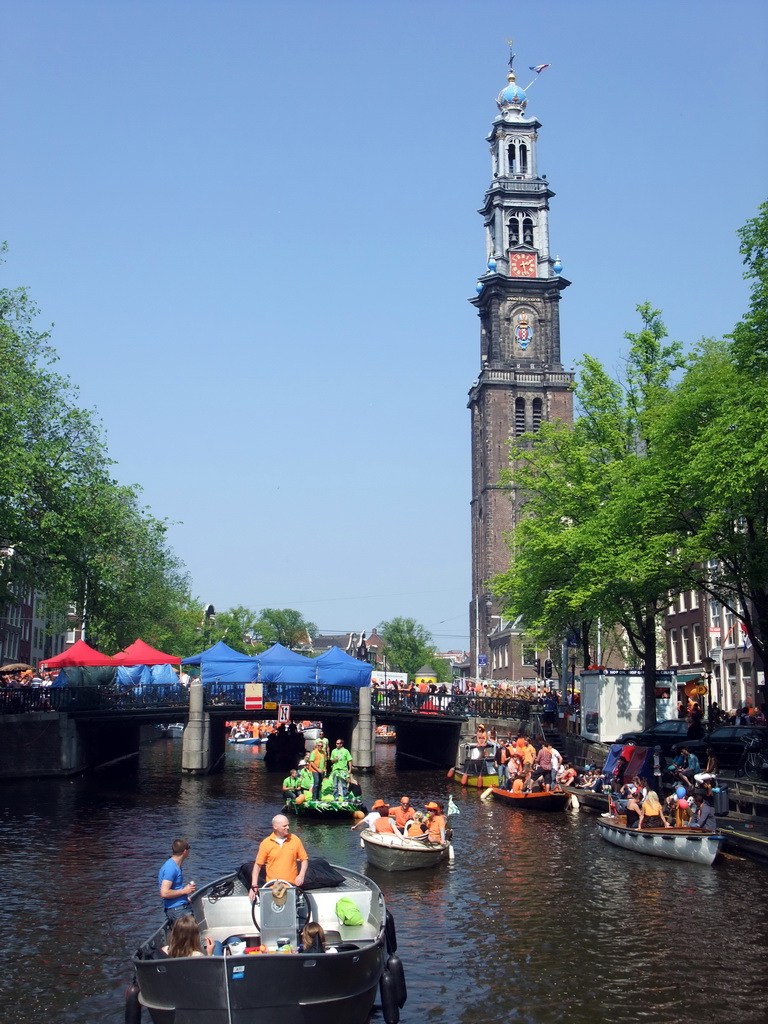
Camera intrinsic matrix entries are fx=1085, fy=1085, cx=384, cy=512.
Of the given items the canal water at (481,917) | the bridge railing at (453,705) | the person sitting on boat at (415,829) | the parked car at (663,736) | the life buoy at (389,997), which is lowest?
the canal water at (481,917)

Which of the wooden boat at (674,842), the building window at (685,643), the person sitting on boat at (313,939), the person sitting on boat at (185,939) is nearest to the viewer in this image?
the person sitting on boat at (185,939)

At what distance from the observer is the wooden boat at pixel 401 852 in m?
25.9

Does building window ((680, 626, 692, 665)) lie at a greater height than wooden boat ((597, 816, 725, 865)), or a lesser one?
greater

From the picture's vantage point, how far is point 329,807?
3556cm

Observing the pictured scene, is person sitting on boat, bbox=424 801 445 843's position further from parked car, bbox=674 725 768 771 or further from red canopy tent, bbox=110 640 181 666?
red canopy tent, bbox=110 640 181 666

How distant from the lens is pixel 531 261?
409 ft

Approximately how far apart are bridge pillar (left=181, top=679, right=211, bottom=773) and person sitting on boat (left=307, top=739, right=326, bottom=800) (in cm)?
1281

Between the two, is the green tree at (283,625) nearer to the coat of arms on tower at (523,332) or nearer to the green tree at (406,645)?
the green tree at (406,645)

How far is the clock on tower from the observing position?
124 metres

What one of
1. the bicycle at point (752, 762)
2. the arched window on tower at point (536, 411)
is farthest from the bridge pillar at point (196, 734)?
the arched window on tower at point (536, 411)

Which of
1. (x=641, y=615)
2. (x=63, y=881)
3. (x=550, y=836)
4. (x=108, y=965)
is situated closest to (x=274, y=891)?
(x=108, y=965)

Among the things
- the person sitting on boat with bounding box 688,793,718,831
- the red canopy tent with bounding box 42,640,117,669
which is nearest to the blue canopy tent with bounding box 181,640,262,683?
the red canopy tent with bounding box 42,640,117,669

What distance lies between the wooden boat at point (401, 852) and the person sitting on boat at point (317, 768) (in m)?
10.7

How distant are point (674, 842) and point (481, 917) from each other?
7.11 metres
